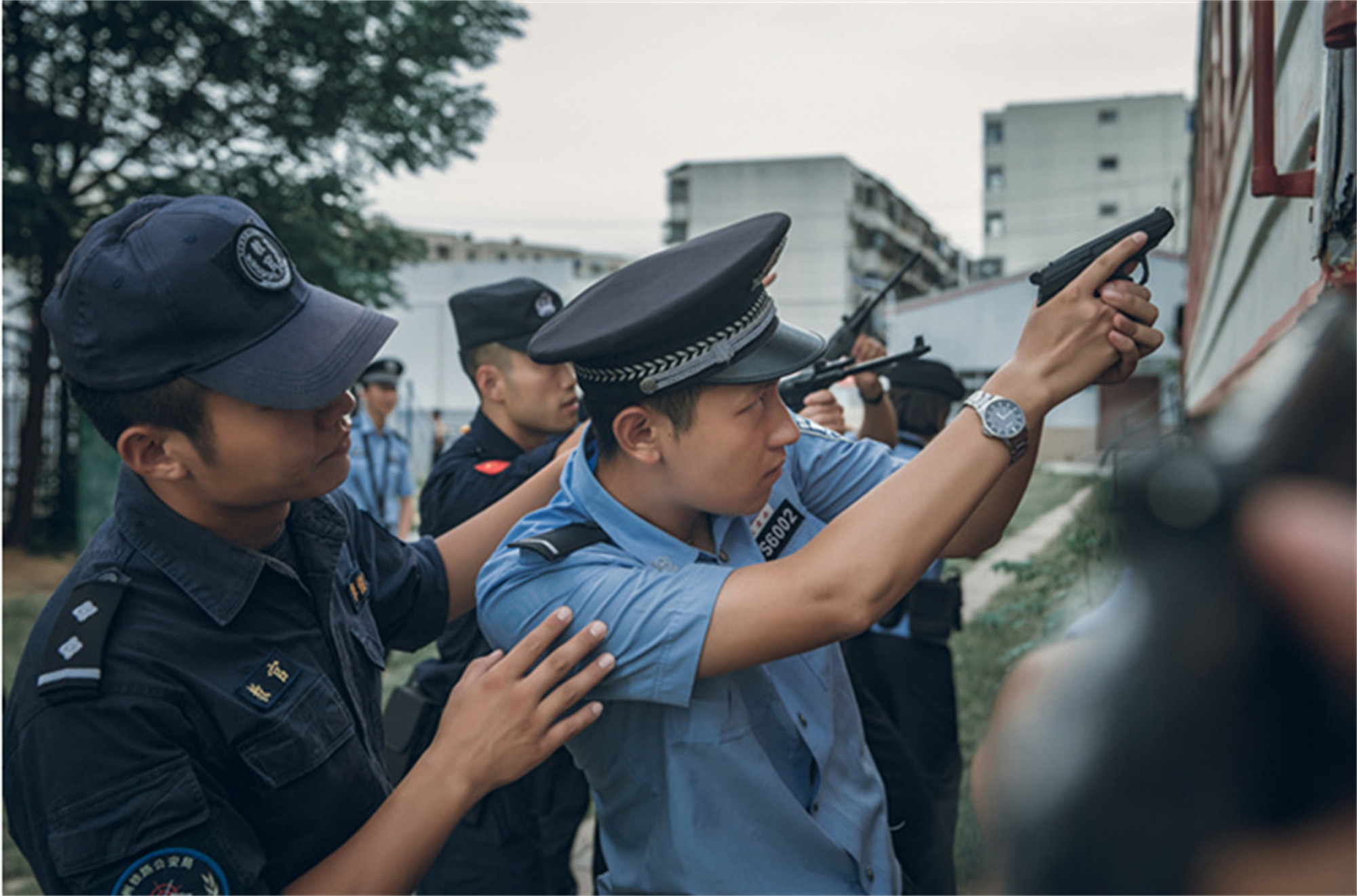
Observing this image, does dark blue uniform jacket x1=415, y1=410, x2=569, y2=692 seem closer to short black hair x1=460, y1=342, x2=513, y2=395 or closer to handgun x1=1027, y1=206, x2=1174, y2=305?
short black hair x1=460, y1=342, x2=513, y2=395

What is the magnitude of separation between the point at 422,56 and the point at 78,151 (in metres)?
3.71

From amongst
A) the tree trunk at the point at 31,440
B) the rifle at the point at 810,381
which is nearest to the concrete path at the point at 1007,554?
the rifle at the point at 810,381

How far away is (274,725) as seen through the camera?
147cm

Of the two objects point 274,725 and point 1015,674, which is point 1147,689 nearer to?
point 1015,674

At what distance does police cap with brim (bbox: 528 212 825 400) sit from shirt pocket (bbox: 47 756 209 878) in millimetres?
790

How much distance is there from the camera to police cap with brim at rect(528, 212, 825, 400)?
4.95 ft

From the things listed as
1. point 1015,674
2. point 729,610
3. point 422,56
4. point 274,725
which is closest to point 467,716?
point 274,725

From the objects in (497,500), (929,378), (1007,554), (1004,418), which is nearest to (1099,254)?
(1004,418)

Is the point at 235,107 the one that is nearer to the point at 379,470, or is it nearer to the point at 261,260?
the point at 379,470

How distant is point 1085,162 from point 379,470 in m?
41.8

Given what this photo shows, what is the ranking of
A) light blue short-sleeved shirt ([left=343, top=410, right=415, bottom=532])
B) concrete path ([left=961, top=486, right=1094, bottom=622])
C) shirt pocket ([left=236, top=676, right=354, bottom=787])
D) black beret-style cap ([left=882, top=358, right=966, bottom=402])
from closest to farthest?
shirt pocket ([left=236, top=676, right=354, bottom=787]), black beret-style cap ([left=882, top=358, right=966, bottom=402]), light blue short-sleeved shirt ([left=343, top=410, right=415, bottom=532]), concrete path ([left=961, top=486, right=1094, bottom=622])

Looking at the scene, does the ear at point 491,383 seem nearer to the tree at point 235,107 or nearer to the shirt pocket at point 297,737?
the shirt pocket at point 297,737

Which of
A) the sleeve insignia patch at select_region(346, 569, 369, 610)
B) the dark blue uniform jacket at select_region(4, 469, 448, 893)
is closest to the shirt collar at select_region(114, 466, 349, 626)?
the dark blue uniform jacket at select_region(4, 469, 448, 893)

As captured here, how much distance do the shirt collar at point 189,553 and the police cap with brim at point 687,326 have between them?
1.81 feet
